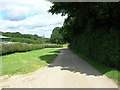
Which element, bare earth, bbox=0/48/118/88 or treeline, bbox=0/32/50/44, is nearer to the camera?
bare earth, bbox=0/48/118/88

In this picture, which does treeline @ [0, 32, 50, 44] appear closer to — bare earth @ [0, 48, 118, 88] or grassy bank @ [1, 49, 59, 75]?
grassy bank @ [1, 49, 59, 75]

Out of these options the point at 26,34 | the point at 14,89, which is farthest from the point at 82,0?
the point at 26,34

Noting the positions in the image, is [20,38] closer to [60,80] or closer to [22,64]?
[22,64]

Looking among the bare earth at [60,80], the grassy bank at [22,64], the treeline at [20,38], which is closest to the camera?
the bare earth at [60,80]

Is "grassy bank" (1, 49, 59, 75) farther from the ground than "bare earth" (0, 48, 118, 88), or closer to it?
closer to it

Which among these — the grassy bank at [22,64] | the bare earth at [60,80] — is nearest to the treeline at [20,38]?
the grassy bank at [22,64]

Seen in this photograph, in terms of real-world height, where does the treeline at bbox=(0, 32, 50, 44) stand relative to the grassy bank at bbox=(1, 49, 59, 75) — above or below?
above

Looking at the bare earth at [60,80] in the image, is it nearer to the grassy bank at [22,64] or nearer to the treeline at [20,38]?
the grassy bank at [22,64]

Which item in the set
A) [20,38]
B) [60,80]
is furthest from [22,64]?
[20,38]

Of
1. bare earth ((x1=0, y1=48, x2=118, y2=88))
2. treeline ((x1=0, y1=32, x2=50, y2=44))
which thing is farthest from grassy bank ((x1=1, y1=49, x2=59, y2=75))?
treeline ((x1=0, y1=32, x2=50, y2=44))

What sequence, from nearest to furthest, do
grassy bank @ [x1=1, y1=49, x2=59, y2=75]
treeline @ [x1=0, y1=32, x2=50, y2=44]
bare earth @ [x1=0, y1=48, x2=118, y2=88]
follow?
bare earth @ [x1=0, y1=48, x2=118, y2=88], grassy bank @ [x1=1, y1=49, x2=59, y2=75], treeline @ [x1=0, y1=32, x2=50, y2=44]

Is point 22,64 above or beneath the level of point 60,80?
beneath

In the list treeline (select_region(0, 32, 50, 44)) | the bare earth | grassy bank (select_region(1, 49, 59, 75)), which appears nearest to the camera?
the bare earth

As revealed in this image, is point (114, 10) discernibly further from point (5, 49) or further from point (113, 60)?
point (5, 49)
